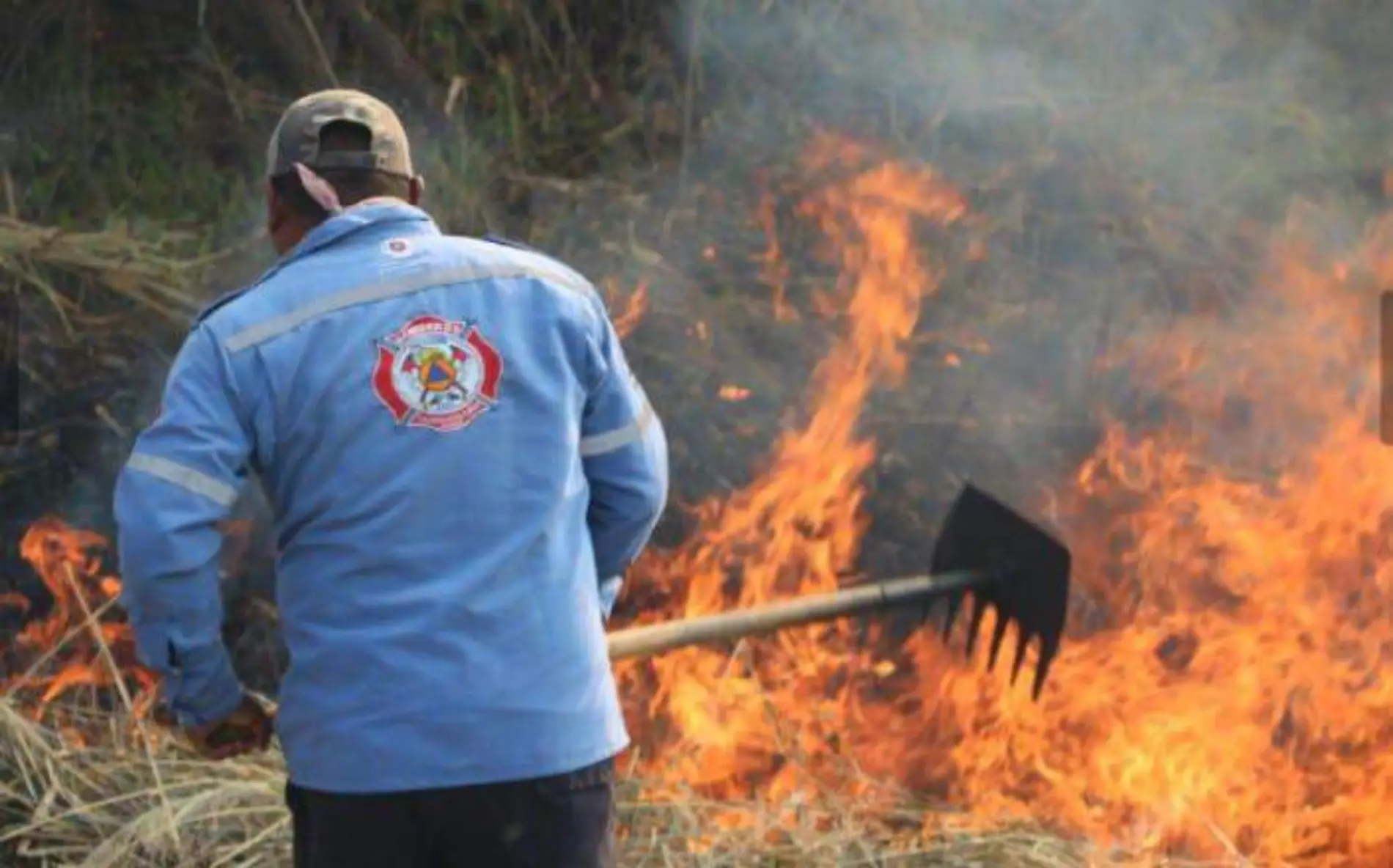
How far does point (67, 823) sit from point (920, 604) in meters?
2.21

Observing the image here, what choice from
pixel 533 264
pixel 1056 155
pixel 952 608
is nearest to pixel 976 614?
pixel 952 608

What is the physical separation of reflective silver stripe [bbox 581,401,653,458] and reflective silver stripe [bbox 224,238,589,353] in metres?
0.25

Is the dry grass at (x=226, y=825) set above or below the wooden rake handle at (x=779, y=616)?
below

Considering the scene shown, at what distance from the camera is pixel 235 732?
120 inches

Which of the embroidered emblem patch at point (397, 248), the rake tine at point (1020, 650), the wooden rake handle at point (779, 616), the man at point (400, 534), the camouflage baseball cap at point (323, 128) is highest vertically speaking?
the camouflage baseball cap at point (323, 128)

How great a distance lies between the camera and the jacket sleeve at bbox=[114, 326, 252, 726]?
2.76 metres

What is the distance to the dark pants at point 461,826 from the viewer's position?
280cm

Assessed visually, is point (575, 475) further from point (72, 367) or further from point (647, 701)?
point (72, 367)

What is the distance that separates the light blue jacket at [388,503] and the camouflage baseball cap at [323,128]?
0.12 m

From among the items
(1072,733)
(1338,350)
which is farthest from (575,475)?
(1338,350)

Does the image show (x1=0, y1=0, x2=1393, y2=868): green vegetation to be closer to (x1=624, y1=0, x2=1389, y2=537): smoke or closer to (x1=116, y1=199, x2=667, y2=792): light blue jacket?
(x1=624, y1=0, x2=1389, y2=537): smoke

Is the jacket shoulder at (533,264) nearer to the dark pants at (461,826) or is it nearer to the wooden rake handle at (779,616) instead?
the dark pants at (461,826)

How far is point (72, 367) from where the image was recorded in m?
5.66

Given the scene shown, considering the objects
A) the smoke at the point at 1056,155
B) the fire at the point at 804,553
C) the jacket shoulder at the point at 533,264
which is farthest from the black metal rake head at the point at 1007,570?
the jacket shoulder at the point at 533,264
